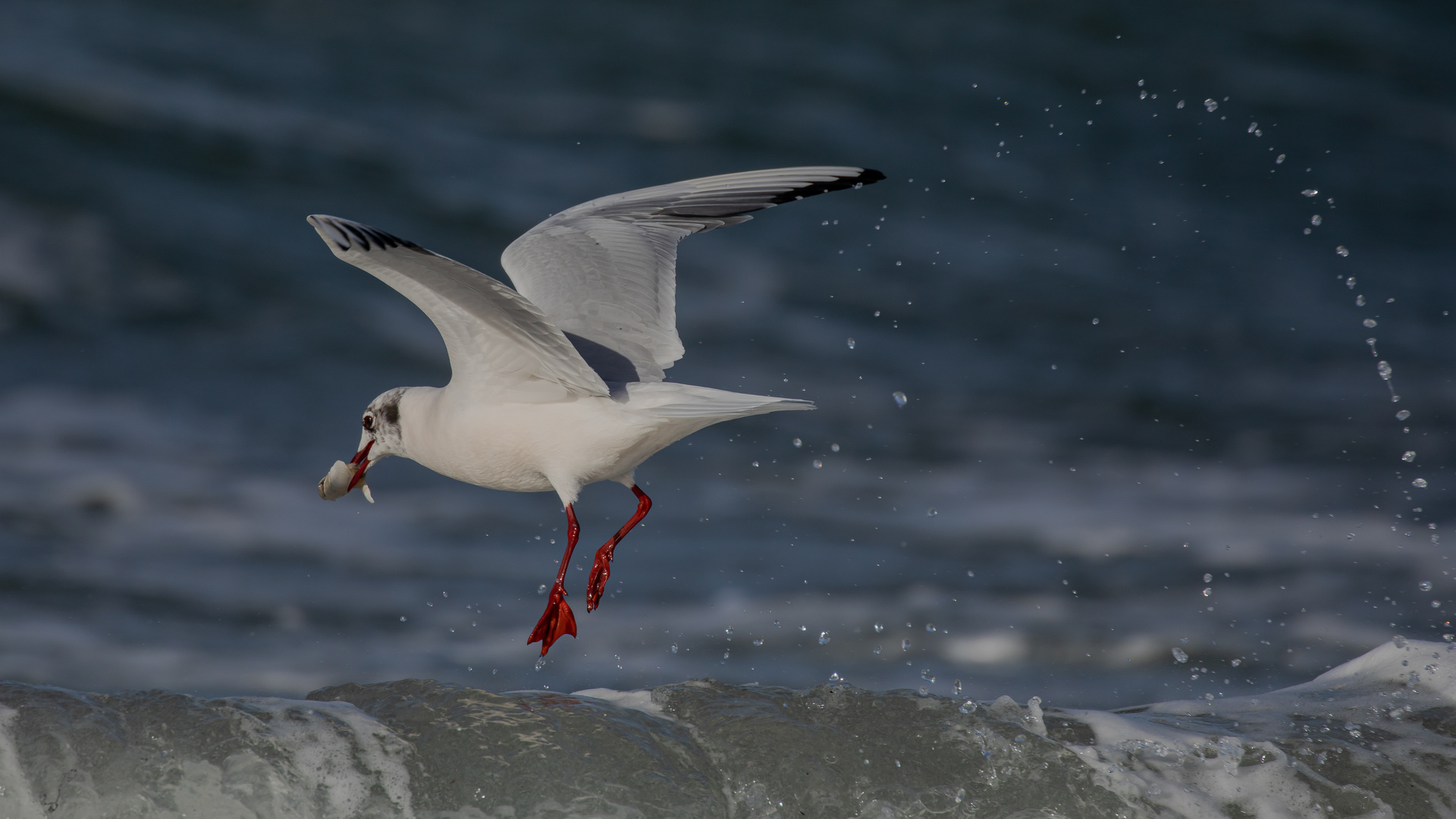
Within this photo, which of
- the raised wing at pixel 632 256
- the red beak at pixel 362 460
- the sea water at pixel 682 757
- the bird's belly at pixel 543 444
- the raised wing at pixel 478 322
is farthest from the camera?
the red beak at pixel 362 460

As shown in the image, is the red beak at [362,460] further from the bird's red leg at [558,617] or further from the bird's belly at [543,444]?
the bird's red leg at [558,617]

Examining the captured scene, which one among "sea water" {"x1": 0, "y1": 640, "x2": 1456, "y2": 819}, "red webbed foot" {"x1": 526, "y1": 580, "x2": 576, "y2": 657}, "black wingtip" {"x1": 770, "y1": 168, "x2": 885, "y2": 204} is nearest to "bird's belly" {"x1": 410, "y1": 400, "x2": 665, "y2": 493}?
"red webbed foot" {"x1": 526, "y1": 580, "x2": 576, "y2": 657}

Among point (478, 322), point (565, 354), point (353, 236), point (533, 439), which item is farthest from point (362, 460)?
point (353, 236)

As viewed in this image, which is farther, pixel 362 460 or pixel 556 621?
pixel 362 460

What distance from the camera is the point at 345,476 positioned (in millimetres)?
3645

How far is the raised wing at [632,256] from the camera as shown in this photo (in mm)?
3590

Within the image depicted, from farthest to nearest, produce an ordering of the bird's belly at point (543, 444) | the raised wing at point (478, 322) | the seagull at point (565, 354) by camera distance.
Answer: the bird's belly at point (543, 444) → the seagull at point (565, 354) → the raised wing at point (478, 322)

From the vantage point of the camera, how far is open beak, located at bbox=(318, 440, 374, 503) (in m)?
3.62

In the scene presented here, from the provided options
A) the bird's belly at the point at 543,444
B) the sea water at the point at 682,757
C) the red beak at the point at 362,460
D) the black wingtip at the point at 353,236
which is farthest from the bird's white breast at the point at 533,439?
the black wingtip at the point at 353,236

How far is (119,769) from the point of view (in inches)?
94.7

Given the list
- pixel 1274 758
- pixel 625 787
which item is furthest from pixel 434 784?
pixel 1274 758

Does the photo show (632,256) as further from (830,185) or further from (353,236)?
(353,236)

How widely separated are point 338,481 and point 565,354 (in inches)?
37.0

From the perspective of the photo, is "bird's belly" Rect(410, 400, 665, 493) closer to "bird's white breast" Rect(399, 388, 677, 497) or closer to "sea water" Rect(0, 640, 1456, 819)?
"bird's white breast" Rect(399, 388, 677, 497)
